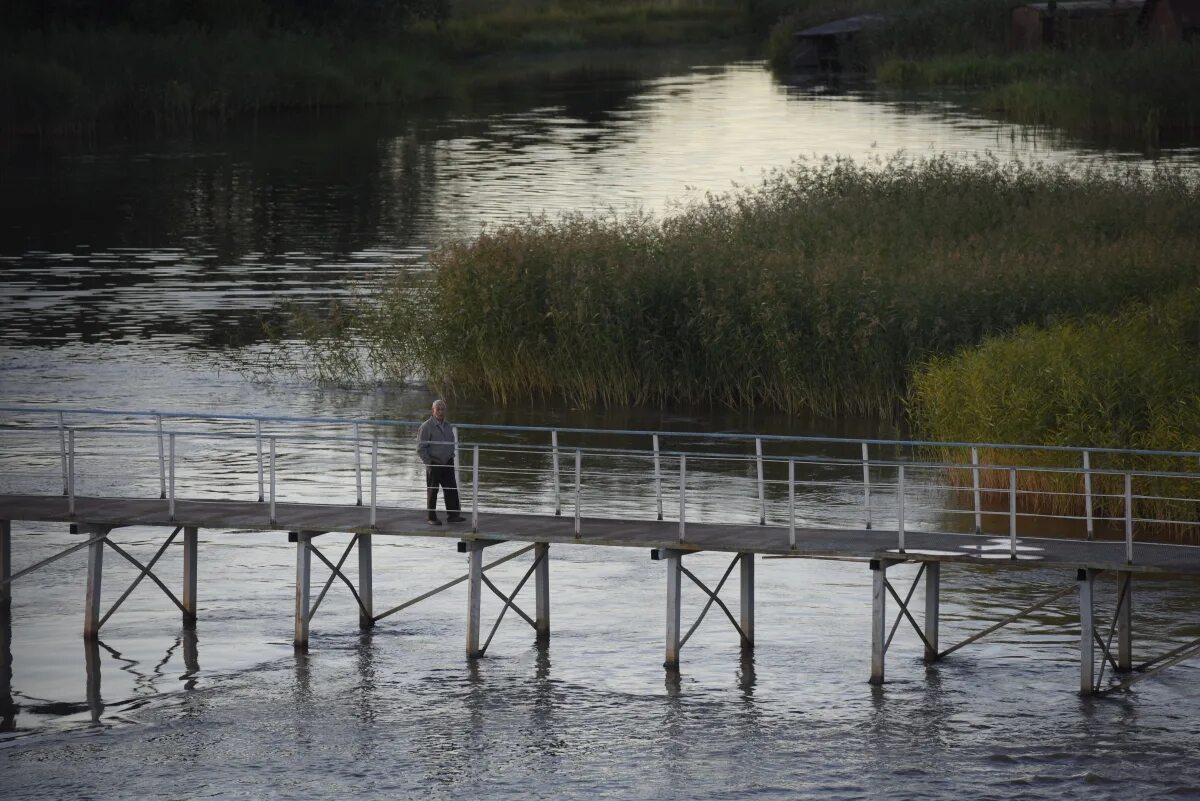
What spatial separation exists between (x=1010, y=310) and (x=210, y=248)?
35518 millimetres

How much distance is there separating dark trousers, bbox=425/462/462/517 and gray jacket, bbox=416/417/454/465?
0.49 feet

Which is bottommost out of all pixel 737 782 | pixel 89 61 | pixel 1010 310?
pixel 737 782

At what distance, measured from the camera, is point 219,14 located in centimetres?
11119

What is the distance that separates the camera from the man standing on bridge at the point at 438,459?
1067 inches

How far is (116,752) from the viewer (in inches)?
979

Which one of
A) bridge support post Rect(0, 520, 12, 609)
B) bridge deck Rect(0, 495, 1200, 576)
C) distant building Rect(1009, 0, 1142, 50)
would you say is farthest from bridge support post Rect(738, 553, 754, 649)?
distant building Rect(1009, 0, 1142, 50)

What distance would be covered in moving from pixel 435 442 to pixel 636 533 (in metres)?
2.99

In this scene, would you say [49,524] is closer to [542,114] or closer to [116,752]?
[116,752]

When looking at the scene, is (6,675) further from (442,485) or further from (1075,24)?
(1075,24)

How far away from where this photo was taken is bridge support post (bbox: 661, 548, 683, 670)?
26.8 m

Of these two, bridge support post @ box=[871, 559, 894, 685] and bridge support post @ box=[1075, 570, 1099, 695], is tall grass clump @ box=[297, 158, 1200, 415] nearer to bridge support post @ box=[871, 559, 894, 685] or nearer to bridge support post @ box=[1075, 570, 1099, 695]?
bridge support post @ box=[871, 559, 894, 685]

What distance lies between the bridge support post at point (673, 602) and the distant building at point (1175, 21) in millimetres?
82509

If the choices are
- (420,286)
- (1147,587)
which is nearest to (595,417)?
(420,286)

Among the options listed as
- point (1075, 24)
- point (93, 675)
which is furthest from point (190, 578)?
point (1075, 24)
